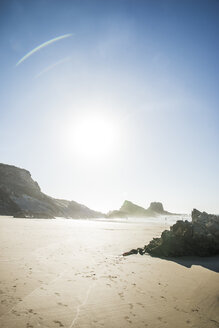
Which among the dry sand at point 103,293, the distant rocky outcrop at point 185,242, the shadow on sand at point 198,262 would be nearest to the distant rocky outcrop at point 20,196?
the distant rocky outcrop at point 185,242

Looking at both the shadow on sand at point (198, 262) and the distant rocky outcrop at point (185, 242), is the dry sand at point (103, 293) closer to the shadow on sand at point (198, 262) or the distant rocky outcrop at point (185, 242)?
the shadow on sand at point (198, 262)

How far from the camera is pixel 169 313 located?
507cm

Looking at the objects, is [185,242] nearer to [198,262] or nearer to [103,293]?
[198,262]

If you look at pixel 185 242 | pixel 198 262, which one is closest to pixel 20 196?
pixel 185 242

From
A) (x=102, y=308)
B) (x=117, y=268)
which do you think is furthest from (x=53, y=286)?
(x=117, y=268)

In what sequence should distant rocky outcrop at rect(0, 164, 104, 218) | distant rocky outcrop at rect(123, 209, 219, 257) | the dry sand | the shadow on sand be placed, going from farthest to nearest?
distant rocky outcrop at rect(0, 164, 104, 218) → distant rocky outcrop at rect(123, 209, 219, 257) → the shadow on sand → the dry sand

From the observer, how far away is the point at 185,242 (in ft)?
42.4

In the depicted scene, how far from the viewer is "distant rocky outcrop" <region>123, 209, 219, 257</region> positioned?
41.0 feet

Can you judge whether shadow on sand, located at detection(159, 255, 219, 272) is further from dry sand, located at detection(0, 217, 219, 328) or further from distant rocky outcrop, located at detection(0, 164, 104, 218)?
distant rocky outcrop, located at detection(0, 164, 104, 218)

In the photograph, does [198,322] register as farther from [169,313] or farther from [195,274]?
[195,274]

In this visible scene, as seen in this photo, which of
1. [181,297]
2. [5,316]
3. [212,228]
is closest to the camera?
[5,316]

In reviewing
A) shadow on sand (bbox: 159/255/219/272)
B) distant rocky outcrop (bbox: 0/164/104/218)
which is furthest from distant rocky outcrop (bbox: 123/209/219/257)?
distant rocky outcrop (bbox: 0/164/104/218)

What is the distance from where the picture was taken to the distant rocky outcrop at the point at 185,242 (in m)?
12.5

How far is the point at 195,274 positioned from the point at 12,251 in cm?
928
